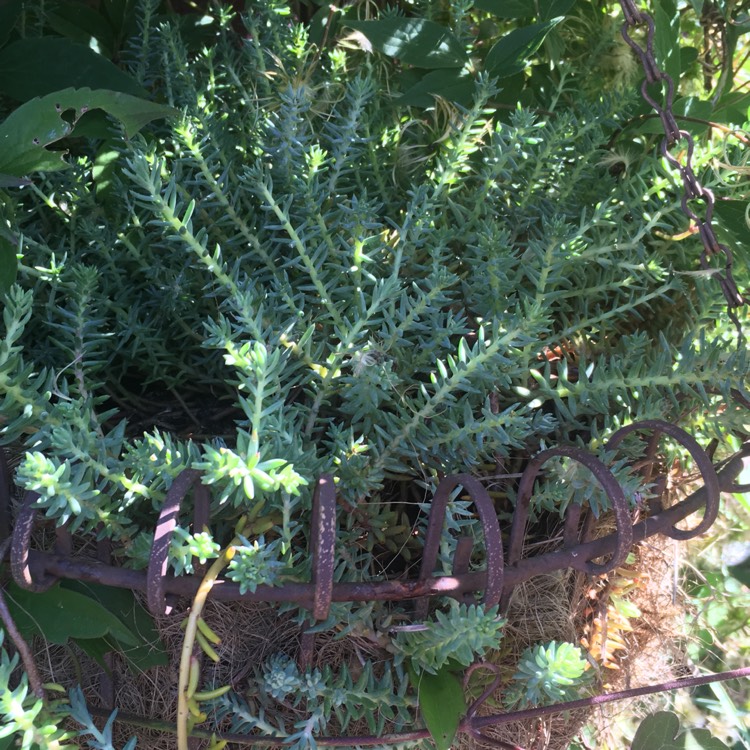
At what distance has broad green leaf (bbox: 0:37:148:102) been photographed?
30.0 inches

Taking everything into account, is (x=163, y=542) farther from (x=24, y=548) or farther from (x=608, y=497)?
(x=608, y=497)

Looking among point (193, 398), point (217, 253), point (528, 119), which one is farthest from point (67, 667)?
point (528, 119)

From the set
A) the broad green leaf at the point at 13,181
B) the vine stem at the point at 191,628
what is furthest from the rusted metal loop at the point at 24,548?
the broad green leaf at the point at 13,181

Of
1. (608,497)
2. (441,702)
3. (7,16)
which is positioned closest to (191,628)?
(441,702)

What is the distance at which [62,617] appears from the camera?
571mm

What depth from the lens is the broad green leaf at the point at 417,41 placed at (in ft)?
2.49

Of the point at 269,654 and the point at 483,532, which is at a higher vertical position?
the point at 483,532

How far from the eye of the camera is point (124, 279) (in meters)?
0.74

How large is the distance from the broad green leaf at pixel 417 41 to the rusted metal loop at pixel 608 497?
406mm

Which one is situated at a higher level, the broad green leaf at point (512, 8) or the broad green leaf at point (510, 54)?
the broad green leaf at point (512, 8)

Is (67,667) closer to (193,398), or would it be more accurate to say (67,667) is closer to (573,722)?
(193,398)

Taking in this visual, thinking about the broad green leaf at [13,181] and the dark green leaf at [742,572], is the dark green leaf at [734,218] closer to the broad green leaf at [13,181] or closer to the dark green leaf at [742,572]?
the dark green leaf at [742,572]

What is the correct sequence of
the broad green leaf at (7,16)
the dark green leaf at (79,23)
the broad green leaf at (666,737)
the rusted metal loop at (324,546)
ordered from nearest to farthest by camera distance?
the rusted metal loop at (324,546)
the broad green leaf at (666,737)
the broad green leaf at (7,16)
the dark green leaf at (79,23)

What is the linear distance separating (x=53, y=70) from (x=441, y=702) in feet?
2.26
